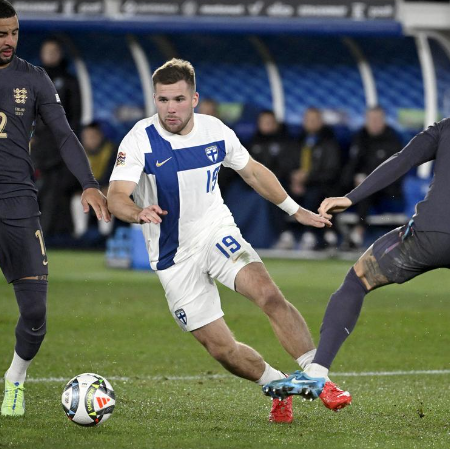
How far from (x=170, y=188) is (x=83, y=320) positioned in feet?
16.4

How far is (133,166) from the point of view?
685 centimetres

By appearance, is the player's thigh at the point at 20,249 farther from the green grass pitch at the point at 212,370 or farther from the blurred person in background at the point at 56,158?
the blurred person in background at the point at 56,158

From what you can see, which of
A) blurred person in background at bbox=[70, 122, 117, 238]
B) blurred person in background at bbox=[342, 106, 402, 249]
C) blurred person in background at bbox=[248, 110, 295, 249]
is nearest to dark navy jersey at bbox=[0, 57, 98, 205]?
blurred person in background at bbox=[342, 106, 402, 249]

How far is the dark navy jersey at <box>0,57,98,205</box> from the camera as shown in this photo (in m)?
6.86

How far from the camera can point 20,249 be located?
6832 millimetres

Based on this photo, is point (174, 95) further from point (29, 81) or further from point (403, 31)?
point (403, 31)

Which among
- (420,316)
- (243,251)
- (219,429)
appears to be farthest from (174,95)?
(420,316)

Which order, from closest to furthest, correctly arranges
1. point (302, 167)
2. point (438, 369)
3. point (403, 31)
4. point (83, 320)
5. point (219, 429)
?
point (219, 429), point (438, 369), point (83, 320), point (403, 31), point (302, 167)

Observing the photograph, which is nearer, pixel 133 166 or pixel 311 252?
pixel 133 166

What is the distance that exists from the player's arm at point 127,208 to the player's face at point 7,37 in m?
0.99

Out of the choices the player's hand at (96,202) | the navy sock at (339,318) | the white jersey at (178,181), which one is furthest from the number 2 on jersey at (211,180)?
the navy sock at (339,318)

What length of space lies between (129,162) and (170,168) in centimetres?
27

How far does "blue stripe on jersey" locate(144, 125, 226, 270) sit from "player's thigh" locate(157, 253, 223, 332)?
10 centimetres

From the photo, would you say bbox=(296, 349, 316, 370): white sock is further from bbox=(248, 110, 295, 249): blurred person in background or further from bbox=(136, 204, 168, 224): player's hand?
bbox=(248, 110, 295, 249): blurred person in background
